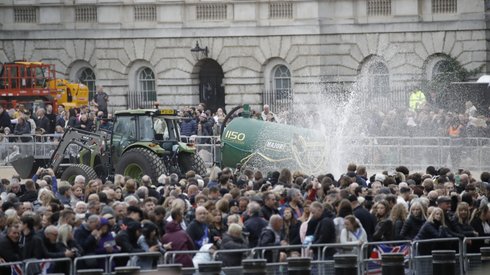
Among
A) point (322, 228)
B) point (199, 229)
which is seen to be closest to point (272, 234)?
point (322, 228)

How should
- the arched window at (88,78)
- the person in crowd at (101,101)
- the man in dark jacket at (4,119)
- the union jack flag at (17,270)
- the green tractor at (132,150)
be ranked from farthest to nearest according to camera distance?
the arched window at (88,78) → the person in crowd at (101,101) → the man in dark jacket at (4,119) → the green tractor at (132,150) → the union jack flag at (17,270)

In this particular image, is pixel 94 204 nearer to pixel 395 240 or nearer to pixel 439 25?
pixel 395 240

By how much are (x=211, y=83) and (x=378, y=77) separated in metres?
6.73

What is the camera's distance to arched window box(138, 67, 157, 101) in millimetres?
64000

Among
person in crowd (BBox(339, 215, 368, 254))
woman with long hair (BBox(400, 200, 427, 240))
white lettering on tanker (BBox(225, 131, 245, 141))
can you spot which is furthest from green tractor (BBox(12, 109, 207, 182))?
person in crowd (BBox(339, 215, 368, 254))

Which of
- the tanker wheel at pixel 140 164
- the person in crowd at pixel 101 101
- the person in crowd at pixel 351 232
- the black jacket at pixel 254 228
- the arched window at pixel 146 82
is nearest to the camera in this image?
the person in crowd at pixel 351 232

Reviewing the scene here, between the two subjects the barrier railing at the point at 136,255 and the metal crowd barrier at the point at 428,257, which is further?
the metal crowd barrier at the point at 428,257

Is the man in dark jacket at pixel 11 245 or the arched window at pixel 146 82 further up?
the arched window at pixel 146 82

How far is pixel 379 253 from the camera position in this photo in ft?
84.1

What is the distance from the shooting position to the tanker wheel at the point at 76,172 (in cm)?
4128

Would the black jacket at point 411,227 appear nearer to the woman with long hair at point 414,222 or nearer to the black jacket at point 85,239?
the woman with long hair at point 414,222

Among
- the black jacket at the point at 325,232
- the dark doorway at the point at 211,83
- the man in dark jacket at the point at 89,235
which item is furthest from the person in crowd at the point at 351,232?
the dark doorway at the point at 211,83

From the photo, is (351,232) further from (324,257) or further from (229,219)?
(229,219)

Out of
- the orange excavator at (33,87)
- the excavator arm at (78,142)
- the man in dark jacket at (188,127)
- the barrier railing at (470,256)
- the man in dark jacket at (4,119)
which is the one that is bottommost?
the barrier railing at (470,256)
